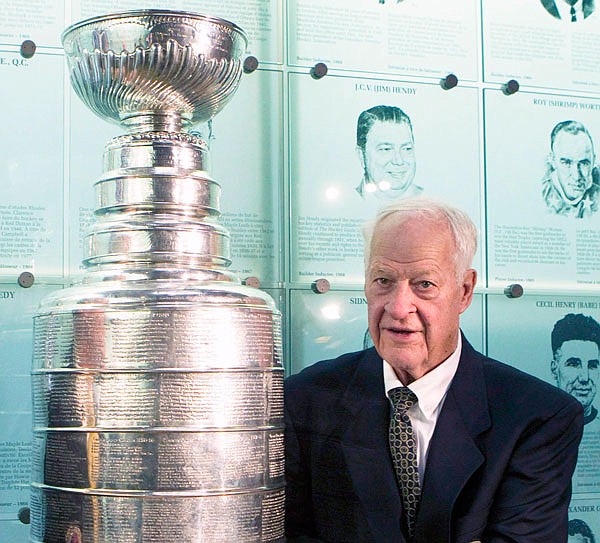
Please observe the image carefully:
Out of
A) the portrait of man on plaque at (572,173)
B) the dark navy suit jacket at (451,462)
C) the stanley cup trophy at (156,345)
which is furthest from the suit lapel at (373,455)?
the portrait of man on plaque at (572,173)

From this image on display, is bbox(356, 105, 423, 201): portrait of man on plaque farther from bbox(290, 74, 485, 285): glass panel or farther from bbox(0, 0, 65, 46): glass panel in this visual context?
bbox(0, 0, 65, 46): glass panel

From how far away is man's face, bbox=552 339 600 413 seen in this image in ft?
7.26

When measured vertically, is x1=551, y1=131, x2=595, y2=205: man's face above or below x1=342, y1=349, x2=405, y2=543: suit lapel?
above

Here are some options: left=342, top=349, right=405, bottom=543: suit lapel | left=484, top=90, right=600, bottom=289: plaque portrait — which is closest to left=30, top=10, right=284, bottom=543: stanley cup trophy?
left=342, top=349, right=405, bottom=543: suit lapel

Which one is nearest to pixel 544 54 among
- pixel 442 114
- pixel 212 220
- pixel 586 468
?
pixel 442 114

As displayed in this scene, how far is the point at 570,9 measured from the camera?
230cm

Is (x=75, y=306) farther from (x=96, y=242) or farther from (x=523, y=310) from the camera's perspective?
(x=523, y=310)

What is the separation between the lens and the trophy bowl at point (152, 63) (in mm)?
1465

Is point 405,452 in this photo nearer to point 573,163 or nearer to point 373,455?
point 373,455

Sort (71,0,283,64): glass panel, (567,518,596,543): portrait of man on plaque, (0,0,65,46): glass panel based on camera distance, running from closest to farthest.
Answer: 1. (0,0,65,46): glass panel
2. (71,0,283,64): glass panel
3. (567,518,596,543): portrait of man on plaque

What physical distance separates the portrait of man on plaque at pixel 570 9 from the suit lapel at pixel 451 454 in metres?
0.93

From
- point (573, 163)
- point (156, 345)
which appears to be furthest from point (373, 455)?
point (573, 163)

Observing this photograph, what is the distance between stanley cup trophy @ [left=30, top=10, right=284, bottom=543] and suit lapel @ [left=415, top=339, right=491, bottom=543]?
12.4 inches

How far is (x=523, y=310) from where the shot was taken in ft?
7.25
